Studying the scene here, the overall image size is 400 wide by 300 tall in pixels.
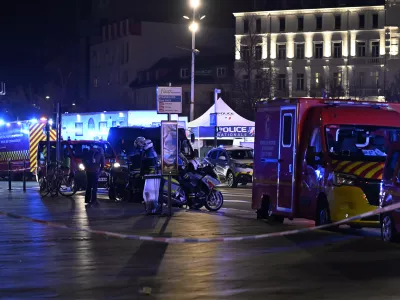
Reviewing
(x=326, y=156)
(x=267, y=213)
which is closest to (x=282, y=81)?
(x=267, y=213)

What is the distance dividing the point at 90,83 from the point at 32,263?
10055 cm

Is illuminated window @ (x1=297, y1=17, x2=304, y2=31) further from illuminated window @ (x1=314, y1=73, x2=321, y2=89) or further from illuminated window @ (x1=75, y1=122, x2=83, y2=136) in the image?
illuminated window @ (x1=75, y1=122, x2=83, y2=136)

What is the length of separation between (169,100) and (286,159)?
3466mm

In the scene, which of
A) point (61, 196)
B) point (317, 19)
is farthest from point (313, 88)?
point (61, 196)

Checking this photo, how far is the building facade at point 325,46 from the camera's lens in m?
90.9

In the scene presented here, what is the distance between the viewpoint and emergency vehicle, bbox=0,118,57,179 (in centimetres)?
4344

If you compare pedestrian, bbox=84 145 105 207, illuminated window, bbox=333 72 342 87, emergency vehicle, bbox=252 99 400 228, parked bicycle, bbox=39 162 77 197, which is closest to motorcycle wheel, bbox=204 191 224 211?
emergency vehicle, bbox=252 99 400 228

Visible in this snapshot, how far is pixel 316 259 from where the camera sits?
12539mm

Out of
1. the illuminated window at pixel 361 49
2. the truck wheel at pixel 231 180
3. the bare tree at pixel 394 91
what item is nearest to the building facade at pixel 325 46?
the illuminated window at pixel 361 49

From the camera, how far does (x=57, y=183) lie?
93.1 feet

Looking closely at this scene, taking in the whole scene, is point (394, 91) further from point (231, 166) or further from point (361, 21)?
point (231, 166)

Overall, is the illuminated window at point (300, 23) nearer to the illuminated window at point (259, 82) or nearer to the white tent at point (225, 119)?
the illuminated window at point (259, 82)

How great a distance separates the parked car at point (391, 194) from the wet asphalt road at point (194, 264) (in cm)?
28

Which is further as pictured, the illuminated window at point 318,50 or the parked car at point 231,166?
the illuminated window at point 318,50
